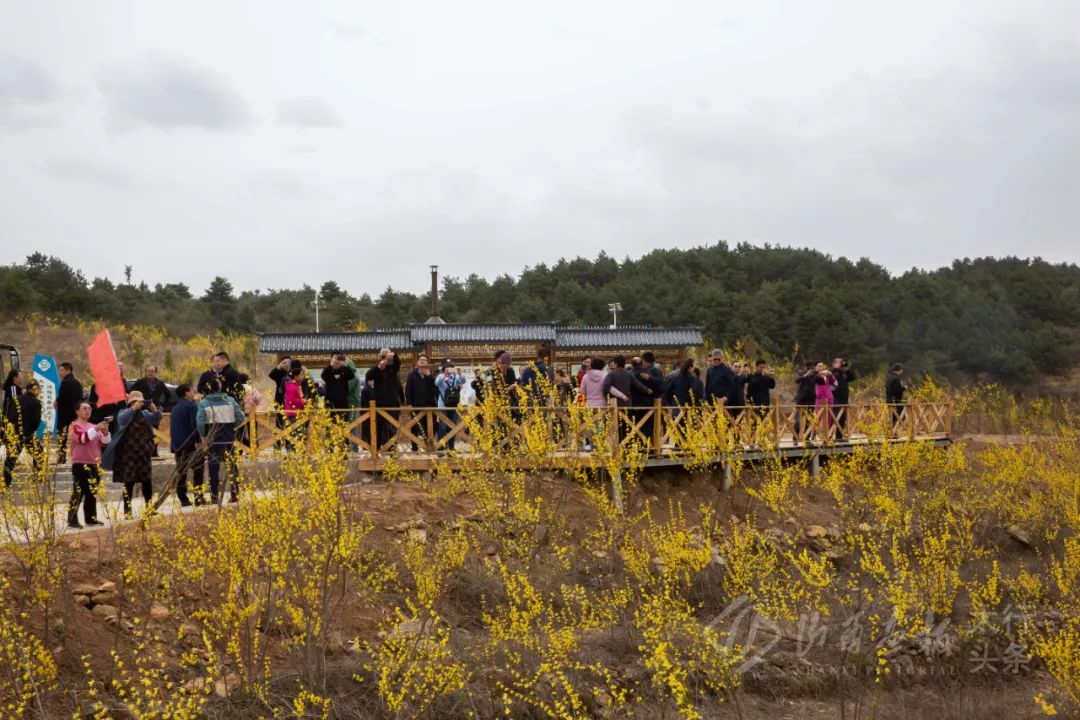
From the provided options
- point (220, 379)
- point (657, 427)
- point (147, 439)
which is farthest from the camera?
point (657, 427)

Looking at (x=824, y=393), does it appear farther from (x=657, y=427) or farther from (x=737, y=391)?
(x=657, y=427)

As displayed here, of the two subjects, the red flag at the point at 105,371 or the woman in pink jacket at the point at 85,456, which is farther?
the red flag at the point at 105,371

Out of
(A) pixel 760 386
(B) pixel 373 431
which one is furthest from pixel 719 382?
(B) pixel 373 431

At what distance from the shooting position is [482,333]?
2423 cm

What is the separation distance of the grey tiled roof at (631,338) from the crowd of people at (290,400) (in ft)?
27.5

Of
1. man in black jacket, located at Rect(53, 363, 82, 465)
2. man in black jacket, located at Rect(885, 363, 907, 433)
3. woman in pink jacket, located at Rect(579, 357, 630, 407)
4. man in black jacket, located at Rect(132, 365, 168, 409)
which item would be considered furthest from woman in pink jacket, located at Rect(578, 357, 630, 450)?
man in black jacket, located at Rect(885, 363, 907, 433)

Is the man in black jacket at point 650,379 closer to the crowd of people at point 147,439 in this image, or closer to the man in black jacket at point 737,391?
the man in black jacket at point 737,391

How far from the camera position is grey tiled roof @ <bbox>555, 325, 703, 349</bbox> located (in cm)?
2453

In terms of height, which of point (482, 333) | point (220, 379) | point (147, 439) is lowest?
point (147, 439)

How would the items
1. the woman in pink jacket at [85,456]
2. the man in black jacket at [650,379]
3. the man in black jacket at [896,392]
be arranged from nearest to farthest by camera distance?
1. the woman in pink jacket at [85,456]
2. the man in black jacket at [650,379]
3. the man in black jacket at [896,392]

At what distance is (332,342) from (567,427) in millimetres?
13955

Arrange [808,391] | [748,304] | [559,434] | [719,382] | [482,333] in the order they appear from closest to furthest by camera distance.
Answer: [559,434] → [719,382] → [808,391] → [482,333] → [748,304]

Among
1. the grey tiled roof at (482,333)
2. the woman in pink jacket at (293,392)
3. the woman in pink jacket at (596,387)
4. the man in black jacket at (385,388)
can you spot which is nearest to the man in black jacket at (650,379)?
the woman in pink jacket at (596,387)

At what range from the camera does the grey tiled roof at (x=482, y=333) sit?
24125mm
